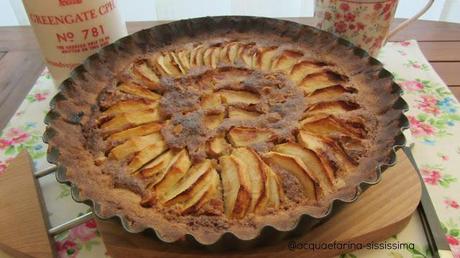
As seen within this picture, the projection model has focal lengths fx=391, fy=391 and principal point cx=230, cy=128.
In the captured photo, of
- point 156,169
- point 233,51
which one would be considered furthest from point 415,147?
point 156,169

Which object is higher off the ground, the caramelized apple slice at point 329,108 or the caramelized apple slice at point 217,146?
the caramelized apple slice at point 329,108

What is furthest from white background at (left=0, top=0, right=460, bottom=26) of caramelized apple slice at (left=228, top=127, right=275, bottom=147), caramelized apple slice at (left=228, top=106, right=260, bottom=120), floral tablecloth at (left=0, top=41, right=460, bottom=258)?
caramelized apple slice at (left=228, top=127, right=275, bottom=147)

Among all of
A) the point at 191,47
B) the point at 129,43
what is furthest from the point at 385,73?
the point at 129,43

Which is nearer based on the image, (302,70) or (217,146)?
(217,146)

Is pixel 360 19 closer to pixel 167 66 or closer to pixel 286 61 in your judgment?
pixel 286 61

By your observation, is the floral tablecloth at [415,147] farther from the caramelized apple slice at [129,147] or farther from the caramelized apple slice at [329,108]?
the caramelized apple slice at [329,108]

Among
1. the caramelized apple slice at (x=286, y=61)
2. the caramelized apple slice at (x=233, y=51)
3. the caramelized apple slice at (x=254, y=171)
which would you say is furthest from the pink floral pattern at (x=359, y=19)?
the caramelized apple slice at (x=254, y=171)

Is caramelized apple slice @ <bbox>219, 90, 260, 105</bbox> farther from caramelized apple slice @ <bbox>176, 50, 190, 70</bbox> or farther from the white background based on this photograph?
the white background
